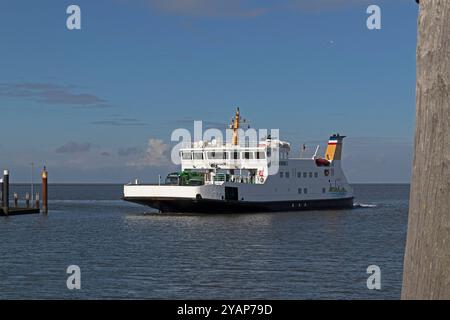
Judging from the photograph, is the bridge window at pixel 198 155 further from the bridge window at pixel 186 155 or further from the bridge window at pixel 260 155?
the bridge window at pixel 260 155

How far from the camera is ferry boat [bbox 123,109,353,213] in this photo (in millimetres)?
53719

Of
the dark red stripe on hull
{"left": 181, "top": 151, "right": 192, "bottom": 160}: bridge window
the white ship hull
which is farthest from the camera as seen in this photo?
{"left": 181, "top": 151, "right": 192, "bottom": 160}: bridge window

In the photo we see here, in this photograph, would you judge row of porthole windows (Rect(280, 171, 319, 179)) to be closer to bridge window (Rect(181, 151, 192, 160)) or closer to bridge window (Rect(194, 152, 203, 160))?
bridge window (Rect(194, 152, 203, 160))

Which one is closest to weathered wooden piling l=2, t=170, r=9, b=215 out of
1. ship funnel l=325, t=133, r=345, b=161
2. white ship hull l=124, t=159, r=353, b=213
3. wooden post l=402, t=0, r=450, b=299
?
white ship hull l=124, t=159, r=353, b=213

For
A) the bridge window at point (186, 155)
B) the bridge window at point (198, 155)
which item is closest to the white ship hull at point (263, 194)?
the bridge window at point (198, 155)

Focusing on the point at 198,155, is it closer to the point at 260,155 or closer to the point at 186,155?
the point at 186,155

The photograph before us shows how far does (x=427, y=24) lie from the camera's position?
98.0 inches

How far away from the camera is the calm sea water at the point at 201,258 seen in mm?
20562

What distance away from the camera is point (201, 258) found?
29234mm

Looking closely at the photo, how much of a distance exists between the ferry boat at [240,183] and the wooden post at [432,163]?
50.5 metres

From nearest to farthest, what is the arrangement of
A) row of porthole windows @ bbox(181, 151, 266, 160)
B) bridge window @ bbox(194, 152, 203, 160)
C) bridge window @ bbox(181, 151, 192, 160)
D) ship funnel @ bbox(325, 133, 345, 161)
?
1. row of porthole windows @ bbox(181, 151, 266, 160)
2. bridge window @ bbox(194, 152, 203, 160)
3. bridge window @ bbox(181, 151, 192, 160)
4. ship funnel @ bbox(325, 133, 345, 161)

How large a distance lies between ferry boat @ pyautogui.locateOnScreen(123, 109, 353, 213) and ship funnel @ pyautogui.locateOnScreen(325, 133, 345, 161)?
214 cm

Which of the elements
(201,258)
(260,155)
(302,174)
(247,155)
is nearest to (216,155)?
(247,155)
